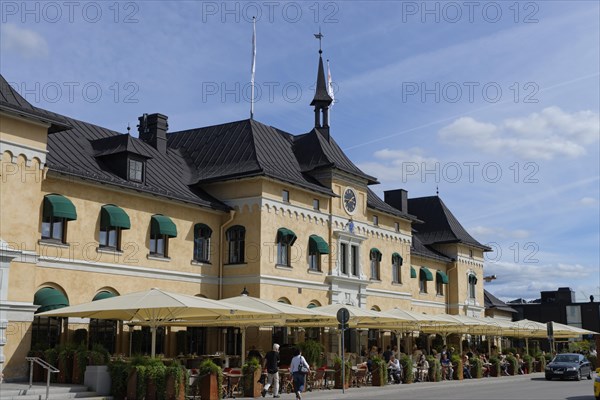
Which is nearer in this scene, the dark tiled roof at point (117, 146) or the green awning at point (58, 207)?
the green awning at point (58, 207)

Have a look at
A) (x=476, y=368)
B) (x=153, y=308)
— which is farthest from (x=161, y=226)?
(x=476, y=368)

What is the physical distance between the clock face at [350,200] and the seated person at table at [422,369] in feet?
31.4

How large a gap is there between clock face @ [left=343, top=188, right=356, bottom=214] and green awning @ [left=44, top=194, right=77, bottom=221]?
1753cm

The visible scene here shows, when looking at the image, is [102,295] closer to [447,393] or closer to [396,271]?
[447,393]

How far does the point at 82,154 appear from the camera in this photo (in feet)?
106

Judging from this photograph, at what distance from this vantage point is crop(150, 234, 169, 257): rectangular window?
1306 inches

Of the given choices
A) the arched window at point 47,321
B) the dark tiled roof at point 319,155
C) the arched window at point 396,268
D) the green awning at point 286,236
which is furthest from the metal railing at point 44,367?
the arched window at point 396,268

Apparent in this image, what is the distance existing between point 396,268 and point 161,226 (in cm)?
2041

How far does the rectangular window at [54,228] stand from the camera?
2831 cm

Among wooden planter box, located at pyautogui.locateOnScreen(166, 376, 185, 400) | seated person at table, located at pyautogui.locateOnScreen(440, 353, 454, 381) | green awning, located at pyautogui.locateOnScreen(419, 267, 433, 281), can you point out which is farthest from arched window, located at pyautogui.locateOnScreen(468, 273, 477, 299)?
wooden planter box, located at pyautogui.locateOnScreen(166, 376, 185, 400)

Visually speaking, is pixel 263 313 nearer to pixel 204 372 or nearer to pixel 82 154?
pixel 204 372

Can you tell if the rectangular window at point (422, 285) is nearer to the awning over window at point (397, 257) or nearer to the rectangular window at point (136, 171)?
the awning over window at point (397, 257)

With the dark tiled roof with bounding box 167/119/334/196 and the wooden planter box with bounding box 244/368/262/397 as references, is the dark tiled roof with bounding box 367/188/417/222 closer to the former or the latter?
the dark tiled roof with bounding box 167/119/334/196

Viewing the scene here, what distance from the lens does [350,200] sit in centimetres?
4269
